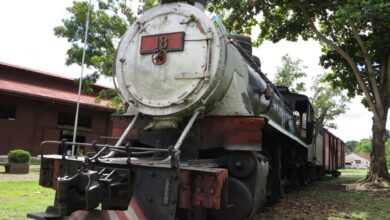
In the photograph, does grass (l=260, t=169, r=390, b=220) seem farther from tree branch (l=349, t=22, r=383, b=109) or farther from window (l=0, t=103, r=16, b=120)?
window (l=0, t=103, r=16, b=120)

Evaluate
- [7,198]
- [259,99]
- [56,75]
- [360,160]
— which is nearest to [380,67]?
[259,99]

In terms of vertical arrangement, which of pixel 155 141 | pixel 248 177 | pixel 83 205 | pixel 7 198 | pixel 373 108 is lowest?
pixel 7 198

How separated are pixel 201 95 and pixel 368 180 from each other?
400 inches

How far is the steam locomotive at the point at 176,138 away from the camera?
3.65m

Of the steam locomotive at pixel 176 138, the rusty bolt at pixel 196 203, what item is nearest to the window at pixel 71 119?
the steam locomotive at pixel 176 138

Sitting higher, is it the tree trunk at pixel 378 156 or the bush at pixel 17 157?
the tree trunk at pixel 378 156

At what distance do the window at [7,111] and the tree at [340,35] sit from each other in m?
12.3

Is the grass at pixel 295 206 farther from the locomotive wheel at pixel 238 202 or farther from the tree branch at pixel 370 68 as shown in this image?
the tree branch at pixel 370 68

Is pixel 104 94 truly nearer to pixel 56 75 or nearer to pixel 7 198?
pixel 56 75

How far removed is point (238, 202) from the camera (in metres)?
4.36

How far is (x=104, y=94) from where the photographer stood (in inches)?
763

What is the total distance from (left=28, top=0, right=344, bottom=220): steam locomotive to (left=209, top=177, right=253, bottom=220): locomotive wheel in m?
0.01

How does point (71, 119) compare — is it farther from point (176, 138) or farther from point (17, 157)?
point (176, 138)

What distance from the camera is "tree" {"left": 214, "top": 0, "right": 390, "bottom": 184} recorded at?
1232cm
